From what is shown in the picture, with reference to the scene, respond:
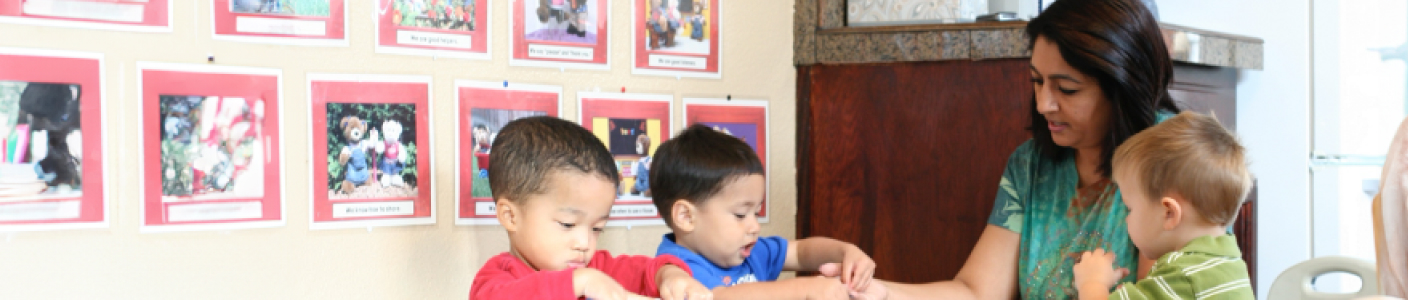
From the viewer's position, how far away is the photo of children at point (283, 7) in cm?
142

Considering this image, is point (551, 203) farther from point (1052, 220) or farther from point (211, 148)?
point (1052, 220)

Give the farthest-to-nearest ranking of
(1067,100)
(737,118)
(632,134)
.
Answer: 1. (737,118)
2. (632,134)
3. (1067,100)

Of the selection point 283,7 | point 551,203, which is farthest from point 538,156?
point 283,7

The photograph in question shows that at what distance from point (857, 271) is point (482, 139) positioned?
2.11 ft

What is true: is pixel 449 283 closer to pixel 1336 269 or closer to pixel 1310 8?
pixel 1336 269

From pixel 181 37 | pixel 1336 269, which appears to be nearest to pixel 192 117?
pixel 181 37

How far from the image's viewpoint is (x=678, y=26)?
184 centimetres

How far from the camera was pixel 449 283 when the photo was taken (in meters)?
1.62

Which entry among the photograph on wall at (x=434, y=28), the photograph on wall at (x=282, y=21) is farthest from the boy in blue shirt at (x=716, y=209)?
the photograph on wall at (x=282, y=21)

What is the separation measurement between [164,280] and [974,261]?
1.25m

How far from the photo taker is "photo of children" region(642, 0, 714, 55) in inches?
71.4

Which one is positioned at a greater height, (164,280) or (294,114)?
(294,114)

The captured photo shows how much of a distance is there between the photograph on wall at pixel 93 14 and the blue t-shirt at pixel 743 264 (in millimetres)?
790

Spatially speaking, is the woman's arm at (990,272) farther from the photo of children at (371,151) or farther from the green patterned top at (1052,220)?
the photo of children at (371,151)
